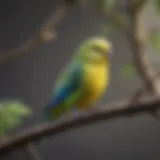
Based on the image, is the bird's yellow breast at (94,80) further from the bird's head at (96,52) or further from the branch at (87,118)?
the branch at (87,118)

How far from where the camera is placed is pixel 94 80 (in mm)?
872

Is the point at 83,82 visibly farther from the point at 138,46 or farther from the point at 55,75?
the point at 55,75

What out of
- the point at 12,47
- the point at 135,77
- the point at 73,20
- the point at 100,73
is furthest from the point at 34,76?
the point at 100,73

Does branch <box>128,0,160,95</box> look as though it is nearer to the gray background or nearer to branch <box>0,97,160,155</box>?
branch <box>0,97,160,155</box>

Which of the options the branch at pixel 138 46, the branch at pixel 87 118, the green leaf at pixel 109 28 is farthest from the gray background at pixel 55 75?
the branch at pixel 87 118

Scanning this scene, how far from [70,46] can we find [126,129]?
354mm

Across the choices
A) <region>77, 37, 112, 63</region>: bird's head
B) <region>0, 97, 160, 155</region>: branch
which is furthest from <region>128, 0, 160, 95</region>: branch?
<region>0, 97, 160, 155</region>: branch

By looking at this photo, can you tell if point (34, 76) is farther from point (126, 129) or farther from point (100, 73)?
point (100, 73)

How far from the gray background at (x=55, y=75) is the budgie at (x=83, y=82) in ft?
2.01

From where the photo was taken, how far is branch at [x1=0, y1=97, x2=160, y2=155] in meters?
0.66

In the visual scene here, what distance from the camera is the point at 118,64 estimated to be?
155cm

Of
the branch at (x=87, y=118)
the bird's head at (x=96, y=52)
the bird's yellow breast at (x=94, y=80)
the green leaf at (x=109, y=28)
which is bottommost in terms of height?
the branch at (x=87, y=118)

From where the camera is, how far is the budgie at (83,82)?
86 cm

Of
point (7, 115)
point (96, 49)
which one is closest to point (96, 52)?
point (96, 49)
